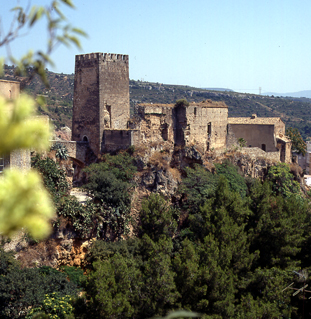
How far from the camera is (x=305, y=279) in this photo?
1530 cm

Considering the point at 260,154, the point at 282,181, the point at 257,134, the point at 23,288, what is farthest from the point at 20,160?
the point at 257,134

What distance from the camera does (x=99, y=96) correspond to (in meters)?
20.9

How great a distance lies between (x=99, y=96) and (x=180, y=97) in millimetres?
48623

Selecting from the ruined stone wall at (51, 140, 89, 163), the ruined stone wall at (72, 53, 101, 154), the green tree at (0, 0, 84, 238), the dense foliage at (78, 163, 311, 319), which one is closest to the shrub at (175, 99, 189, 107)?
the dense foliage at (78, 163, 311, 319)

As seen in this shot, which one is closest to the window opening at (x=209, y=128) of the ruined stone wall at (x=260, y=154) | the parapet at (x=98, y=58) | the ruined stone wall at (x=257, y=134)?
the ruined stone wall at (x=260, y=154)

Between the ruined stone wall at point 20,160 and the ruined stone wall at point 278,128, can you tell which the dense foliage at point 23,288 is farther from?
the ruined stone wall at point 278,128

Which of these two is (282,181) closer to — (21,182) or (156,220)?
(156,220)

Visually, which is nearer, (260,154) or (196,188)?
(196,188)

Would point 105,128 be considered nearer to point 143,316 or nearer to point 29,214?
point 143,316

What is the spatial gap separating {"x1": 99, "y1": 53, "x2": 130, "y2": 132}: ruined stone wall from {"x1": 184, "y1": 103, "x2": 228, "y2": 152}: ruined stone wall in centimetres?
367

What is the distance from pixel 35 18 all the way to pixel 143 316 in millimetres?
10961

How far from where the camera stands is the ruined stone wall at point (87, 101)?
21.1 metres

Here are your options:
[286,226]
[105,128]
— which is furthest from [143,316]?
[105,128]

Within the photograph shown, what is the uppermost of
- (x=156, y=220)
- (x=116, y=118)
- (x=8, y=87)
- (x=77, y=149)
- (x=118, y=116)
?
(x=8, y=87)
